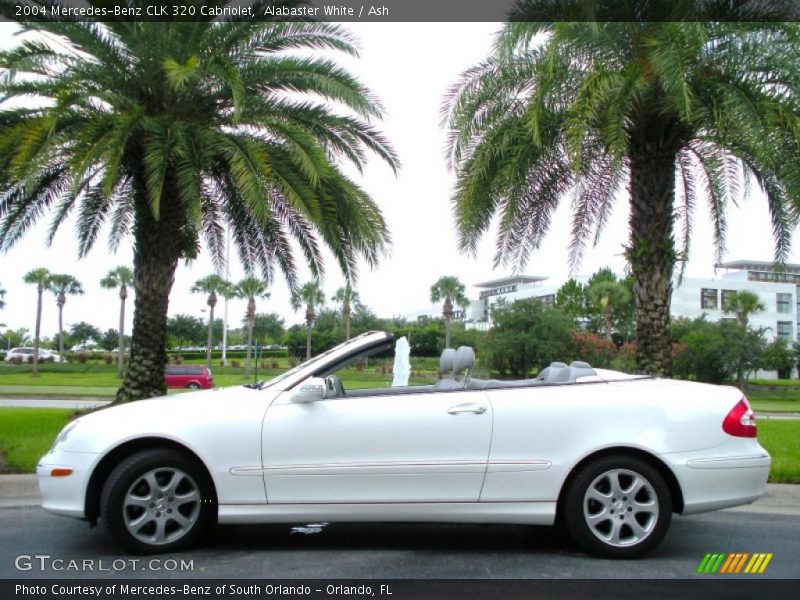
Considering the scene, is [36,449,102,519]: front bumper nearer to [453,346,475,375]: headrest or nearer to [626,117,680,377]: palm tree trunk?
[453,346,475,375]: headrest

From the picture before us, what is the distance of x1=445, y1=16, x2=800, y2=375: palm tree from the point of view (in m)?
9.68

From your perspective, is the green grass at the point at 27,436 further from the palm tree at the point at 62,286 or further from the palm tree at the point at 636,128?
the palm tree at the point at 62,286

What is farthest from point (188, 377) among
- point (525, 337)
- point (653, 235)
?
point (653, 235)

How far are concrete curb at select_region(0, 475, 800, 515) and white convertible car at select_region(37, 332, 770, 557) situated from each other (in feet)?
7.19

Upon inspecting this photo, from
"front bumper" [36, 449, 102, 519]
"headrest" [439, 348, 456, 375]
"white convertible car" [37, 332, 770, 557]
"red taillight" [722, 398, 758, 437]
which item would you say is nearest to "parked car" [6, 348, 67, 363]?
"front bumper" [36, 449, 102, 519]

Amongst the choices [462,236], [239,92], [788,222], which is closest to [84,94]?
[239,92]

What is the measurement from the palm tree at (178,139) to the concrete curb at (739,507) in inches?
152

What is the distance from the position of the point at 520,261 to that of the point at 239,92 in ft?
18.5

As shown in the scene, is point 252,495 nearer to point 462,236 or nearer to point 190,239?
point 462,236

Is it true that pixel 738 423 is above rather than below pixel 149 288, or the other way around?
below

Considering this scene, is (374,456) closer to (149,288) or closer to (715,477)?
(715,477)

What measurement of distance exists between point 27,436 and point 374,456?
24.7 ft

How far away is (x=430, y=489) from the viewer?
502 cm

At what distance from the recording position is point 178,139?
35.9 feet
